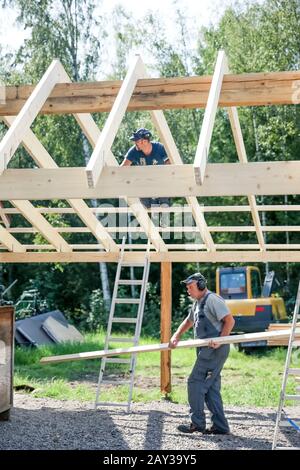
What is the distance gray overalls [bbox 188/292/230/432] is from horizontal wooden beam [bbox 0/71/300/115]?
2293mm

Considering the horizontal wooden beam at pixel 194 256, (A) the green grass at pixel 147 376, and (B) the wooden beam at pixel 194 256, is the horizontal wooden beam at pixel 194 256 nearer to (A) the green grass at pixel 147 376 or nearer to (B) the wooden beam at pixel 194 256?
(B) the wooden beam at pixel 194 256

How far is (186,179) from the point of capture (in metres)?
5.88

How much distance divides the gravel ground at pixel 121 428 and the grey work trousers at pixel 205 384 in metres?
0.22

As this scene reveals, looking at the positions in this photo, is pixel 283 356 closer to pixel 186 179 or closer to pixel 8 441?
pixel 8 441

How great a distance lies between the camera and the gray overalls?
8453 millimetres

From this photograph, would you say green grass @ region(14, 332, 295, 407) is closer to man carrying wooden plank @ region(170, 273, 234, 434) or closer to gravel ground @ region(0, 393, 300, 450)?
gravel ground @ region(0, 393, 300, 450)

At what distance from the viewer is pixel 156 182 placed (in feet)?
19.5

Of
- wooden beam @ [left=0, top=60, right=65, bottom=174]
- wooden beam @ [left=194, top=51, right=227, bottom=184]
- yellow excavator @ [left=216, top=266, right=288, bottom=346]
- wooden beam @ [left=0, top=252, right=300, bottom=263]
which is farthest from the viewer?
yellow excavator @ [left=216, top=266, right=288, bottom=346]

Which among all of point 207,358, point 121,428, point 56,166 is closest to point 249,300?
point 121,428

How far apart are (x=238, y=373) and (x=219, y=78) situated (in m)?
8.58

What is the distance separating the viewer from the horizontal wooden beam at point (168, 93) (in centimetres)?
724

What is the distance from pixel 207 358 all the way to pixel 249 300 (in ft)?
26.2

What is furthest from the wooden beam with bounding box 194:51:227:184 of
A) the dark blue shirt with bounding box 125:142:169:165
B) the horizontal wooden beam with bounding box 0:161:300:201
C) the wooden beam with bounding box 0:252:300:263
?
the wooden beam with bounding box 0:252:300:263

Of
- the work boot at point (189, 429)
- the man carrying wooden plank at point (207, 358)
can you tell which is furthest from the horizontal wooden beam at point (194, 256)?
the work boot at point (189, 429)
